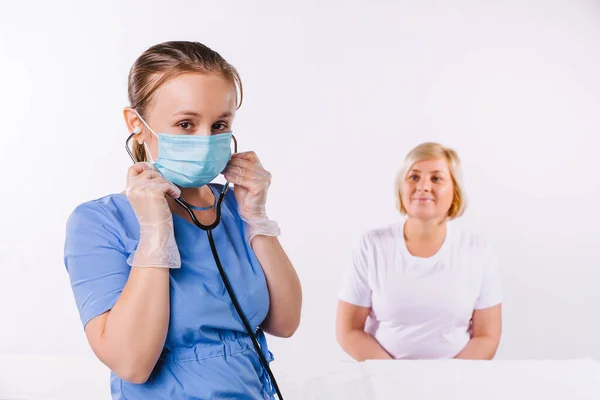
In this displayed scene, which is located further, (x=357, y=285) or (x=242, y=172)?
(x=357, y=285)

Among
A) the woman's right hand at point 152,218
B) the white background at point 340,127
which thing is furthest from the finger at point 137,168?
the white background at point 340,127

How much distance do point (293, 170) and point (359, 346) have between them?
106 centimetres

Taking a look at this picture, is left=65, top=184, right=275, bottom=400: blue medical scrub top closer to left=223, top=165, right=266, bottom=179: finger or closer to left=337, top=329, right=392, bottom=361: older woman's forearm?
left=223, top=165, right=266, bottom=179: finger

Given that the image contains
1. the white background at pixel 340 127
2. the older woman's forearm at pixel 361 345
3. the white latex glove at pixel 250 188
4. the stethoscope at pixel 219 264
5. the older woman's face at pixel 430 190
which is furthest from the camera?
the white background at pixel 340 127

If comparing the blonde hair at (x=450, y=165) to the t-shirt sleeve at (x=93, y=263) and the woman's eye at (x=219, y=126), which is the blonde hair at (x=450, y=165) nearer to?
the woman's eye at (x=219, y=126)

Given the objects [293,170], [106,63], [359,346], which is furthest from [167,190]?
[106,63]

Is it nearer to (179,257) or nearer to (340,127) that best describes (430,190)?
(340,127)

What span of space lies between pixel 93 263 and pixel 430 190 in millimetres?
1901

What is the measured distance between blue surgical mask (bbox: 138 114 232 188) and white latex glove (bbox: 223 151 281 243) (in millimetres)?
64

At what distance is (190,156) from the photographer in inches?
51.2

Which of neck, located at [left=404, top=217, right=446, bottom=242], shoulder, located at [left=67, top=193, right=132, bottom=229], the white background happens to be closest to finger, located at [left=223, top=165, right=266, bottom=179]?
shoulder, located at [left=67, top=193, right=132, bottom=229]

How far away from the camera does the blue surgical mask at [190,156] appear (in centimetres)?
130

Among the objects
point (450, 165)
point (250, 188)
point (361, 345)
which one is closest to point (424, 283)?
point (361, 345)

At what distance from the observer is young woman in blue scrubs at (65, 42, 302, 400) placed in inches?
45.3
